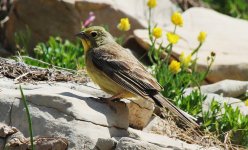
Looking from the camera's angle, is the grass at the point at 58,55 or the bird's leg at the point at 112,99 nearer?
the bird's leg at the point at 112,99

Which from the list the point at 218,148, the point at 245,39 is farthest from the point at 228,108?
the point at 245,39

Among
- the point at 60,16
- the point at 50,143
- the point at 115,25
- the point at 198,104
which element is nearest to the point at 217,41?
the point at 115,25

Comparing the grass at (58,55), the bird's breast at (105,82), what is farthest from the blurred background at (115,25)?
the bird's breast at (105,82)

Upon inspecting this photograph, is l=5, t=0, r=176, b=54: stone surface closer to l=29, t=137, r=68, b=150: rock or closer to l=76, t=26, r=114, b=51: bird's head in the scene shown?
l=76, t=26, r=114, b=51: bird's head

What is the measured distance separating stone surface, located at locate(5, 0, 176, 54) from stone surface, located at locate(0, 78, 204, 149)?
4636mm

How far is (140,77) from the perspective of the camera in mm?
7062

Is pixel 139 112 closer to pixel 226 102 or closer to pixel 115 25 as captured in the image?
pixel 226 102

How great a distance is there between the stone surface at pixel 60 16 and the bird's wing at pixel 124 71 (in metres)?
4.14

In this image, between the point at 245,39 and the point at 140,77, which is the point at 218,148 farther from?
the point at 245,39

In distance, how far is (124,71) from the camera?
7102mm

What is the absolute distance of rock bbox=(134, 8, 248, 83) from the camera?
10289 millimetres

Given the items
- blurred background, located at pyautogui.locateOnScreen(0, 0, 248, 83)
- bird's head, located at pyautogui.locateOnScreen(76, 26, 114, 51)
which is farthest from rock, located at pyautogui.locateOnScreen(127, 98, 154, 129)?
blurred background, located at pyautogui.locateOnScreen(0, 0, 248, 83)

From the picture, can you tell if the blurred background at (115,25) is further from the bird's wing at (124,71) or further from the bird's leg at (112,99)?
the bird's leg at (112,99)

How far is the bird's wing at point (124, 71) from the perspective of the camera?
696 cm
